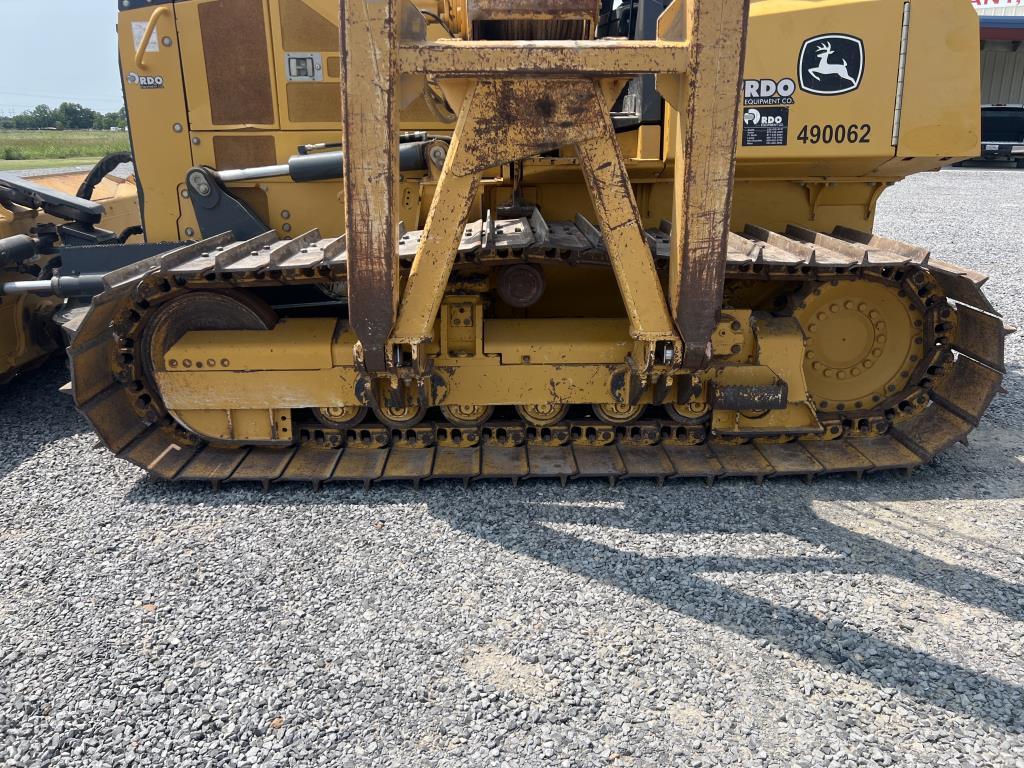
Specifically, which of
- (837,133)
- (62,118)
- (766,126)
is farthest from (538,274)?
(62,118)

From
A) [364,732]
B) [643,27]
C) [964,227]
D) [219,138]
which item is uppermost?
[643,27]

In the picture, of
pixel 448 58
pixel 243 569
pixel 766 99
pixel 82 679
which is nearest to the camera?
pixel 82 679

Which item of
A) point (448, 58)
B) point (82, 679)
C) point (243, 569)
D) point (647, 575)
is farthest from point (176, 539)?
point (448, 58)

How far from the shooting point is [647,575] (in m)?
3.23

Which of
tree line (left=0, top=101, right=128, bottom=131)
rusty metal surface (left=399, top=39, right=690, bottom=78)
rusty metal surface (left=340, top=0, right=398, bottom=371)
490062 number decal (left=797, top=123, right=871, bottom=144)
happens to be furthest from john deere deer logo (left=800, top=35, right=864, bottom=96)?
tree line (left=0, top=101, right=128, bottom=131)

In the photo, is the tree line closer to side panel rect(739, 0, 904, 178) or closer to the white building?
the white building

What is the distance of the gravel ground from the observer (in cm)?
239

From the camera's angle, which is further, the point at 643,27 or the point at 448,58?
the point at 643,27

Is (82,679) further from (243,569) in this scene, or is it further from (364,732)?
(364,732)

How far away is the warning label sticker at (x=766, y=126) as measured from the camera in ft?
13.4

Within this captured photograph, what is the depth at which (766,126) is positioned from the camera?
13.5ft

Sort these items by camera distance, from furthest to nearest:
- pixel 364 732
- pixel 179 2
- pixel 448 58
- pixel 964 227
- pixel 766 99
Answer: pixel 964 227 < pixel 179 2 < pixel 766 99 < pixel 448 58 < pixel 364 732

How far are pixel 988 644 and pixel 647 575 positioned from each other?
1266 mm

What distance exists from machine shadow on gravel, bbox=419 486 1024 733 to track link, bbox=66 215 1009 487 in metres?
0.32
